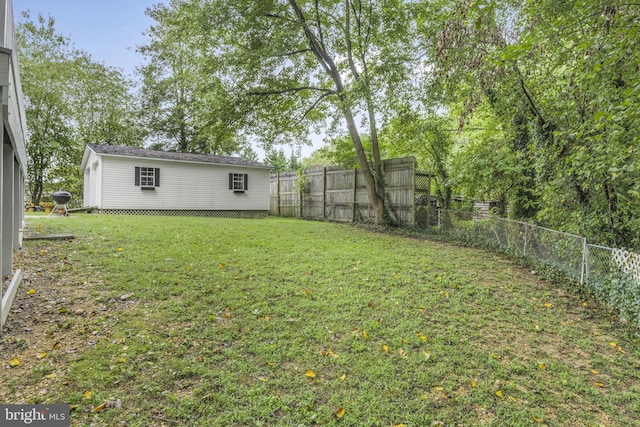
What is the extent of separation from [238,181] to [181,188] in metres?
2.58

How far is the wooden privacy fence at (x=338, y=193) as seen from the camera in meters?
10.7

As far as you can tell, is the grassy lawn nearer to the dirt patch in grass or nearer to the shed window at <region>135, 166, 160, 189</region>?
the dirt patch in grass

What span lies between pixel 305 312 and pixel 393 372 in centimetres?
133

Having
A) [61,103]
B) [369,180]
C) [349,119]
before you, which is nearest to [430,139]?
[369,180]

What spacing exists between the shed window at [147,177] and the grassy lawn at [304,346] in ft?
29.3

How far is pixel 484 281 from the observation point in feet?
18.1

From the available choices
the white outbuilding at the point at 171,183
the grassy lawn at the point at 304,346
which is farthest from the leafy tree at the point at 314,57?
the grassy lawn at the point at 304,346

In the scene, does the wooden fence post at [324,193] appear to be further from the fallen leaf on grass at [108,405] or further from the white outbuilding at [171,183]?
the fallen leaf on grass at [108,405]

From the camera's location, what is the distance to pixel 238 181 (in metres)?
16.5

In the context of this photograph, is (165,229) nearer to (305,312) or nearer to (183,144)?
(305,312)

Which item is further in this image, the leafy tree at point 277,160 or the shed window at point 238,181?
the leafy tree at point 277,160

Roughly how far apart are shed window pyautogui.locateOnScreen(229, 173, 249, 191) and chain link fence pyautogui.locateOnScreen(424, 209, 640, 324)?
35.5 ft

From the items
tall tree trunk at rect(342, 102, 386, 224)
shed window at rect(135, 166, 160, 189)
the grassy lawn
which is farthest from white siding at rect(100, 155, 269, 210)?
the grassy lawn

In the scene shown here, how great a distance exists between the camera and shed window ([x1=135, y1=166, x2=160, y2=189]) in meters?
14.3
